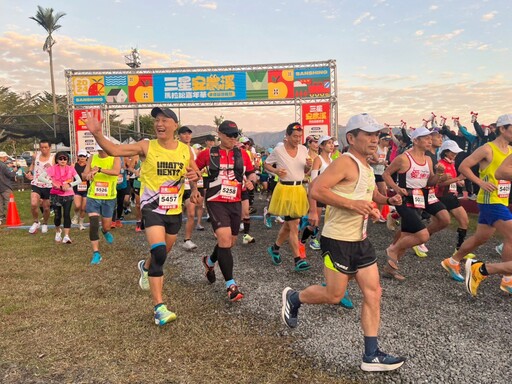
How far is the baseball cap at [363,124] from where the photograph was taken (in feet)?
9.94

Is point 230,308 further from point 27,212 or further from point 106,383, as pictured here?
point 27,212

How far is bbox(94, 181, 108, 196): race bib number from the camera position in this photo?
643 centimetres

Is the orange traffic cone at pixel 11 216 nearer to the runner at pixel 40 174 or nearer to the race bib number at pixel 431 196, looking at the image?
the runner at pixel 40 174

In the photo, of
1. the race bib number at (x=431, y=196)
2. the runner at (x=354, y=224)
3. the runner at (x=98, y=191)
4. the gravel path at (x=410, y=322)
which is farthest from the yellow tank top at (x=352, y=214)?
the runner at (x=98, y=191)

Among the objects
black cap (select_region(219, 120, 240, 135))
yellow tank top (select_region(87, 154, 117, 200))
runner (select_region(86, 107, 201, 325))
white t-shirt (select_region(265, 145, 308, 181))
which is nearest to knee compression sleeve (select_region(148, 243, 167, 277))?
runner (select_region(86, 107, 201, 325))

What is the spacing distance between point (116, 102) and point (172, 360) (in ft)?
59.9

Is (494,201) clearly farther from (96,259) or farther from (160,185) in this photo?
(96,259)

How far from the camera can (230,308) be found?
4.22 m

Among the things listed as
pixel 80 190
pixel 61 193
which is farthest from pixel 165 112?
pixel 80 190

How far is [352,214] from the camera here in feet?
10.1

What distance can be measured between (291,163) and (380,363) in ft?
11.1

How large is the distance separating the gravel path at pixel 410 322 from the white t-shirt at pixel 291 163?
1350 millimetres

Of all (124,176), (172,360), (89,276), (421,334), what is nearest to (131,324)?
(172,360)

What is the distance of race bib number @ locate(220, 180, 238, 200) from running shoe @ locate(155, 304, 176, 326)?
1524 mm
